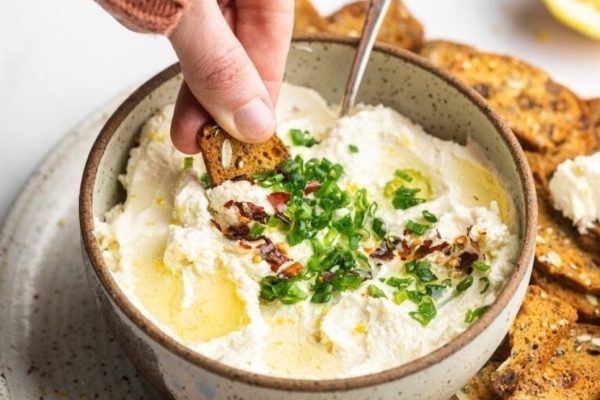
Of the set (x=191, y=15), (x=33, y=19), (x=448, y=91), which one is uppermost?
(x=191, y=15)

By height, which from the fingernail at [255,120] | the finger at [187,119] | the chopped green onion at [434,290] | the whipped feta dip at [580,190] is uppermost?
the fingernail at [255,120]

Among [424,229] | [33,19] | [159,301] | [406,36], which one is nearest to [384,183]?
[424,229]

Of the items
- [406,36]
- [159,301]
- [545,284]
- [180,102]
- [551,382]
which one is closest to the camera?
[159,301]

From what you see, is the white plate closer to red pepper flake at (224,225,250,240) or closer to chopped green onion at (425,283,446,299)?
red pepper flake at (224,225,250,240)

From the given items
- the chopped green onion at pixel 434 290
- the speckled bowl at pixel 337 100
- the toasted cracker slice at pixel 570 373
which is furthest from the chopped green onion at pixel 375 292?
the toasted cracker slice at pixel 570 373

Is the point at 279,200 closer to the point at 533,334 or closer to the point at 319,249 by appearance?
the point at 319,249

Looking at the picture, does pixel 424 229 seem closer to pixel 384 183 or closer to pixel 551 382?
pixel 384 183

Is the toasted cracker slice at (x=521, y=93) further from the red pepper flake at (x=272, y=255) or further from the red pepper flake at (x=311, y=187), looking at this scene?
the red pepper flake at (x=272, y=255)
